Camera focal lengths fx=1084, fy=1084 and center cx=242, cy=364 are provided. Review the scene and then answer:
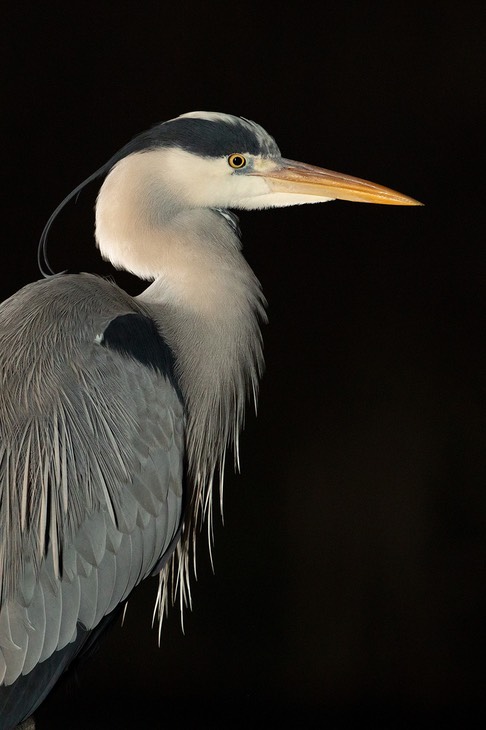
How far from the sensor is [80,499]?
1.83 metres

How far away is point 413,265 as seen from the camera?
3.61m

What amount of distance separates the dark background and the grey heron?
142cm

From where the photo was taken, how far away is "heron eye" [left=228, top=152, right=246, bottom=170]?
2.04 m

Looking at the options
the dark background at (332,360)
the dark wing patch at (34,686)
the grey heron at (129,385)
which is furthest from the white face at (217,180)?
the dark background at (332,360)

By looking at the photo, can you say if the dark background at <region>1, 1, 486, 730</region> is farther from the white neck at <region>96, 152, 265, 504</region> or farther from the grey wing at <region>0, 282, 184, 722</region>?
the grey wing at <region>0, 282, 184, 722</region>

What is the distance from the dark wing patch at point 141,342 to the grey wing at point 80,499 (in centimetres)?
1

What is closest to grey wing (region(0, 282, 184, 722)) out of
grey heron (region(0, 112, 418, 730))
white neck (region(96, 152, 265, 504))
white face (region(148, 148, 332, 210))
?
grey heron (region(0, 112, 418, 730))

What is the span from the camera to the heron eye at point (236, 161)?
204 centimetres

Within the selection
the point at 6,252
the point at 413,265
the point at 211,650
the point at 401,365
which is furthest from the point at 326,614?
the point at 6,252

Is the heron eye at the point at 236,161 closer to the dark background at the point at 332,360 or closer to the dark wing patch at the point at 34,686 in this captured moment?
the dark wing patch at the point at 34,686

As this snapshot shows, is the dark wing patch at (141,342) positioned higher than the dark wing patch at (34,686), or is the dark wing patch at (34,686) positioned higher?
A: the dark wing patch at (141,342)

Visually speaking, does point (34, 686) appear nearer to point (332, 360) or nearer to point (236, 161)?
point (236, 161)

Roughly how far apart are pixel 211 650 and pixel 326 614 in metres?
0.39

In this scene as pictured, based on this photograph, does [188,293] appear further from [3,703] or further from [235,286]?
[3,703]
